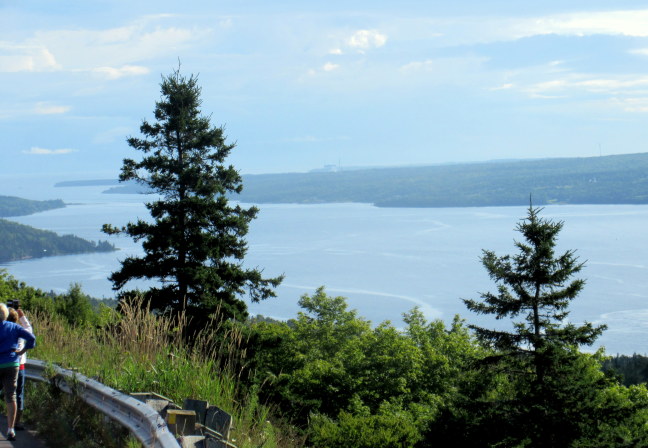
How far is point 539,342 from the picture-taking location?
17.0 metres

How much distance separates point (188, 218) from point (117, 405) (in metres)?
26.2

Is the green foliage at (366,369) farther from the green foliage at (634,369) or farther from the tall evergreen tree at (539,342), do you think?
the green foliage at (634,369)

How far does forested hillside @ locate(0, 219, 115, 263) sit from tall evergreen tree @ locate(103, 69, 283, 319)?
163 metres

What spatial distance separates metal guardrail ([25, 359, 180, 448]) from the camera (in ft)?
15.1

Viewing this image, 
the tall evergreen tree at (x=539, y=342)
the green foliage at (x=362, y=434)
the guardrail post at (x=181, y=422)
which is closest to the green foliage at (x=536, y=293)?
the tall evergreen tree at (x=539, y=342)

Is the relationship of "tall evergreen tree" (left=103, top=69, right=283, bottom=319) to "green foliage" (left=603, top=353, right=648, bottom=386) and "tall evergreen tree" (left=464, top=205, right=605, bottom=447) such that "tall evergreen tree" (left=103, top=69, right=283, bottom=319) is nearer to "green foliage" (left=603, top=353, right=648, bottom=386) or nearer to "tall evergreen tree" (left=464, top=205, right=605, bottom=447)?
"tall evergreen tree" (left=464, top=205, right=605, bottom=447)

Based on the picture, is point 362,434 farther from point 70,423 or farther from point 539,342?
point 539,342

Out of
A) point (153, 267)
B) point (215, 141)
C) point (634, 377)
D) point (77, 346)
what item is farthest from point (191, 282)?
point (634, 377)

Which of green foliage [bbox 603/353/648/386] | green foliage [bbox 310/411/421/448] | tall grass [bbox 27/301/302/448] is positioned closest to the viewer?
tall grass [bbox 27/301/302/448]

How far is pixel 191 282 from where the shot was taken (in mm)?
29578

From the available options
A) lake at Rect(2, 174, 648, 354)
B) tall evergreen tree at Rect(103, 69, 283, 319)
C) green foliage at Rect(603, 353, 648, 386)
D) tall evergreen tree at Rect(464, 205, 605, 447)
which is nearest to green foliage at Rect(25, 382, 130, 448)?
tall evergreen tree at Rect(464, 205, 605, 447)

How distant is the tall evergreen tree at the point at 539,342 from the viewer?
661 inches

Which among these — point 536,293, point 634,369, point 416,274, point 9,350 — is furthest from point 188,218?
point 416,274

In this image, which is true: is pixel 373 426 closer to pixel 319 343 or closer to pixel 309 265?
pixel 319 343
